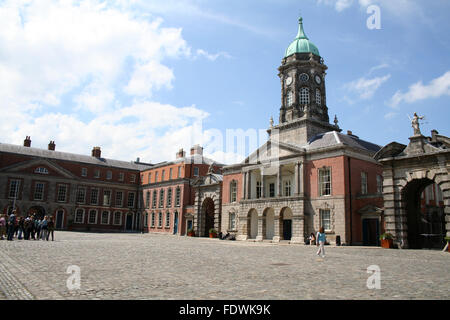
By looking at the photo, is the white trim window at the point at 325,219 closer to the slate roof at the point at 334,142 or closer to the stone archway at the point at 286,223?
the stone archway at the point at 286,223

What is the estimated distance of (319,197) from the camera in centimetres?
3366

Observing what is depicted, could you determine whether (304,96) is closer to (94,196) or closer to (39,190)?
(94,196)

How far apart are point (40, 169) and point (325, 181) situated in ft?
153

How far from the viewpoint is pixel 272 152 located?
39219 mm

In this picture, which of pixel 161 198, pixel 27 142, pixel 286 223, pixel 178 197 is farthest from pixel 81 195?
pixel 286 223

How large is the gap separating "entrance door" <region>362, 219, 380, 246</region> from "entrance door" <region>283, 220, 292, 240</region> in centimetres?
791

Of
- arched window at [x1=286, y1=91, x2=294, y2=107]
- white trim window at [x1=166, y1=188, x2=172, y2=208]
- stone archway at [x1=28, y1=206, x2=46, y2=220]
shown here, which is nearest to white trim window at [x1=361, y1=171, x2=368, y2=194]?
arched window at [x1=286, y1=91, x2=294, y2=107]

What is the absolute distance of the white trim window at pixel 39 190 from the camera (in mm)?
56750

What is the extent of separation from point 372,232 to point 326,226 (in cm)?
410

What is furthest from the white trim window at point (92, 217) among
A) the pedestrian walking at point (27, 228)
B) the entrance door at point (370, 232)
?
the entrance door at point (370, 232)

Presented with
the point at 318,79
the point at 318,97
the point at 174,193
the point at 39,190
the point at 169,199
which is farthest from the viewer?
the point at 39,190
